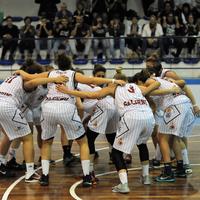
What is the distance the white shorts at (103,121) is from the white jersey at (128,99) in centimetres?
76

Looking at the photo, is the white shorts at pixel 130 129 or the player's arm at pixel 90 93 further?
the player's arm at pixel 90 93

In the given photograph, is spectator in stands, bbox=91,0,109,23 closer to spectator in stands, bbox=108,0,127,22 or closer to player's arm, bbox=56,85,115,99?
spectator in stands, bbox=108,0,127,22

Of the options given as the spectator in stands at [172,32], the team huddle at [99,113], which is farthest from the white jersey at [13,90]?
the spectator in stands at [172,32]

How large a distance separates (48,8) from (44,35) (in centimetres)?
202

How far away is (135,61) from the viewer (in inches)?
549

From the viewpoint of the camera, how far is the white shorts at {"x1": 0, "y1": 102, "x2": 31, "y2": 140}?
23.6ft

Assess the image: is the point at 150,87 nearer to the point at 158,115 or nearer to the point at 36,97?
the point at 158,115

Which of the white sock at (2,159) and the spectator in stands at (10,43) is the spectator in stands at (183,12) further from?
the white sock at (2,159)

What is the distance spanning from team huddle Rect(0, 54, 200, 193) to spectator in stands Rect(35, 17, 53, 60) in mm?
6122

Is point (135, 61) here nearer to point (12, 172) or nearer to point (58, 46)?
point (58, 46)

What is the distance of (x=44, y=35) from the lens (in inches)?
586

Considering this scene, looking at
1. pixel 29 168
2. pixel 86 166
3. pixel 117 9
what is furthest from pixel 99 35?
pixel 86 166

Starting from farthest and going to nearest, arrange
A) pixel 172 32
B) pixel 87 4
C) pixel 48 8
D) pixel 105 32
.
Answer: pixel 87 4 < pixel 48 8 < pixel 172 32 < pixel 105 32

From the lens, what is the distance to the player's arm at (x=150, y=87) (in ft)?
23.5
